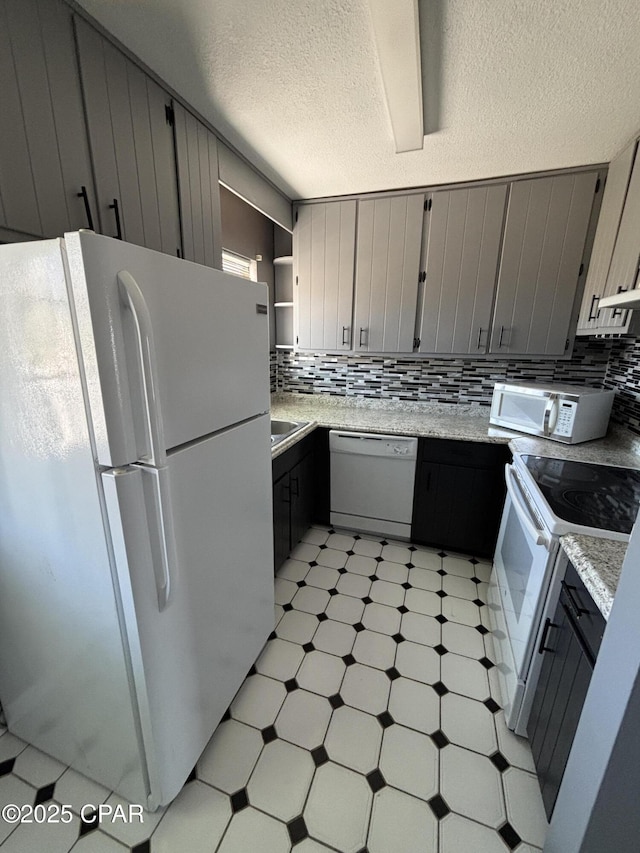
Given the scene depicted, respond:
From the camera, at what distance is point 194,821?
1.09 meters

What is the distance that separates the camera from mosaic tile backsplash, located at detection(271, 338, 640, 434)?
2164mm

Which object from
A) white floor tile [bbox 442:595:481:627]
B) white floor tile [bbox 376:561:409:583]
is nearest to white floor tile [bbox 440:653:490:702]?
white floor tile [bbox 442:595:481:627]

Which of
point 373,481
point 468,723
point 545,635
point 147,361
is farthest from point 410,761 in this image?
point 147,361

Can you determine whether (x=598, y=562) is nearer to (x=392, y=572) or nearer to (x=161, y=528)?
(x=161, y=528)

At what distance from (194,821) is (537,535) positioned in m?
1.44

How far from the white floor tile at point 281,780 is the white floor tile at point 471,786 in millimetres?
477

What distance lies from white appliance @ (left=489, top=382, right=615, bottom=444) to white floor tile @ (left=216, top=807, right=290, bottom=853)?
211 cm

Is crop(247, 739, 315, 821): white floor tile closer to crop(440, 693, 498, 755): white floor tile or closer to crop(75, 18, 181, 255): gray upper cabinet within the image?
crop(440, 693, 498, 755): white floor tile

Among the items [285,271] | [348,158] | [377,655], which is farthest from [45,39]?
[377,655]

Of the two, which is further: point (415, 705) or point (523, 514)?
point (415, 705)

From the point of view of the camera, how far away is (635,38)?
108cm

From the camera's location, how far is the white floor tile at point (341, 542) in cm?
249

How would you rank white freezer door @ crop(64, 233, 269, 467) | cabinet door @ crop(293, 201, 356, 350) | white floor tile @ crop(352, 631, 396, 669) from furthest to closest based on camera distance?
cabinet door @ crop(293, 201, 356, 350) → white floor tile @ crop(352, 631, 396, 669) → white freezer door @ crop(64, 233, 269, 467)

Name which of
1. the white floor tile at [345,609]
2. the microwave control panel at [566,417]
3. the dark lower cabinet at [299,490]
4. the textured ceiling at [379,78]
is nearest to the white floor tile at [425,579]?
the white floor tile at [345,609]
